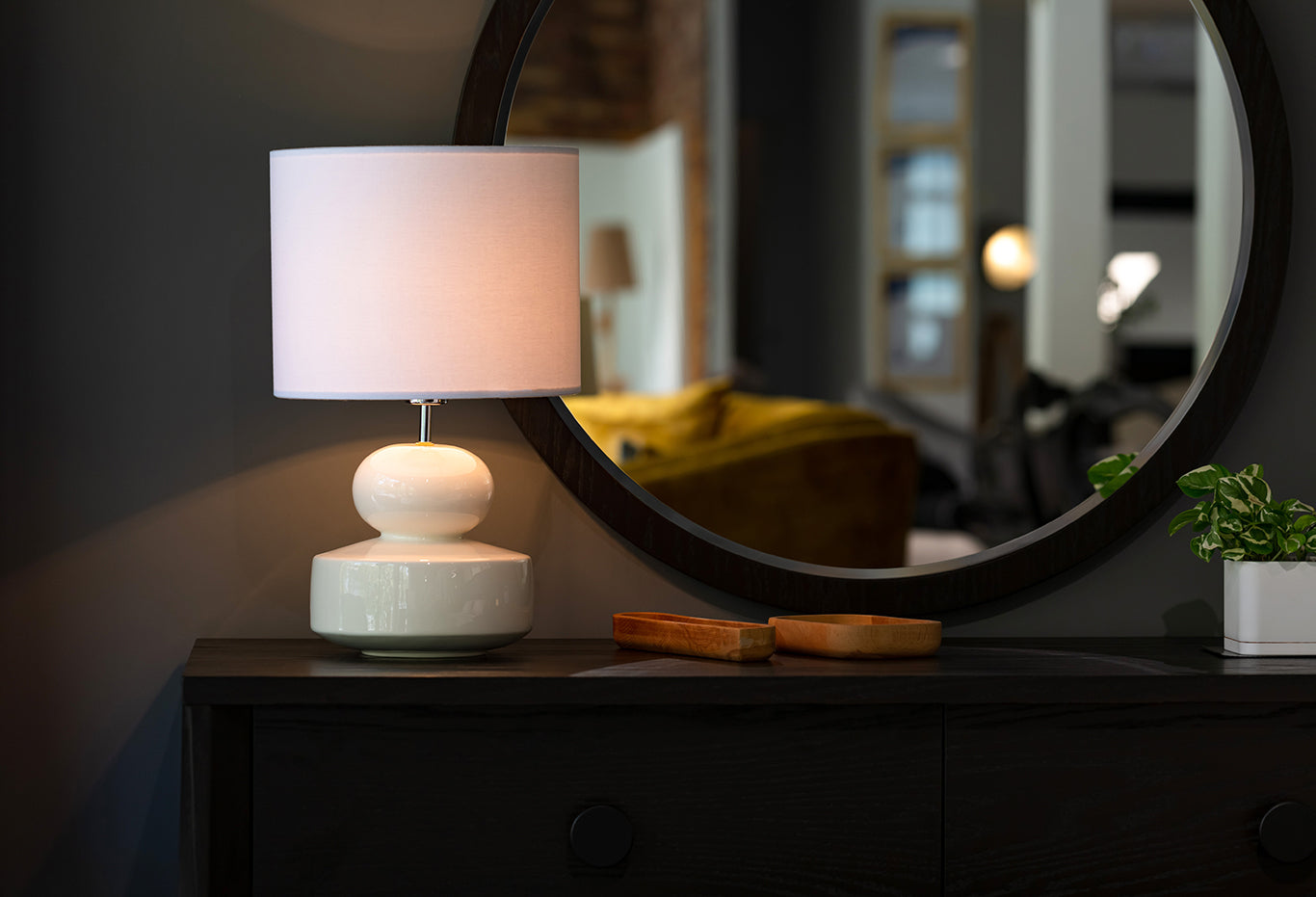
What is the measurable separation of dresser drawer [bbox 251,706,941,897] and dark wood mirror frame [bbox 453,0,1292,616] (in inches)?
9.5

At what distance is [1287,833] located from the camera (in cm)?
102

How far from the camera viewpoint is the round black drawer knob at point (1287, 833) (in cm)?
102

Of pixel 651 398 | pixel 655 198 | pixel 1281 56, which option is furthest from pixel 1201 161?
pixel 1281 56

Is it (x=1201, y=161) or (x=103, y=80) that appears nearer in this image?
(x=103, y=80)

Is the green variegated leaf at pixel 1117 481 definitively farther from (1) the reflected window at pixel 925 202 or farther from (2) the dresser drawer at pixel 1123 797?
(1) the reflected window at pixel 925 202

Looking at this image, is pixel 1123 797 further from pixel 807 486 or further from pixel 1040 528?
pixel 807 486

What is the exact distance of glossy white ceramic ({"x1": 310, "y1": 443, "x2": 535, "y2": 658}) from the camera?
102cm

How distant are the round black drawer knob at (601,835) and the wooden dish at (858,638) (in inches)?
8.4

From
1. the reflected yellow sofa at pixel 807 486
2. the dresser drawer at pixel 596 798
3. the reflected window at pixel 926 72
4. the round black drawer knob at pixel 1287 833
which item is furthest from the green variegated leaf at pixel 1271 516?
the reflected window at pixel 926 72

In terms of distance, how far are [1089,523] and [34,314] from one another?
3.25ft

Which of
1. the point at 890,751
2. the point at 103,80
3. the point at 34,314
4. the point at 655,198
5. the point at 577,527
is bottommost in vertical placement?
the point at 890,751

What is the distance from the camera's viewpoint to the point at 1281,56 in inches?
50.5

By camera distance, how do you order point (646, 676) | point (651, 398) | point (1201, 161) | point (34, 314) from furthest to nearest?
point (1201, 161) → point (651, 398) → point (34, 314) → point (646, 676)

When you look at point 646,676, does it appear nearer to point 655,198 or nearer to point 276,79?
point 276,79
